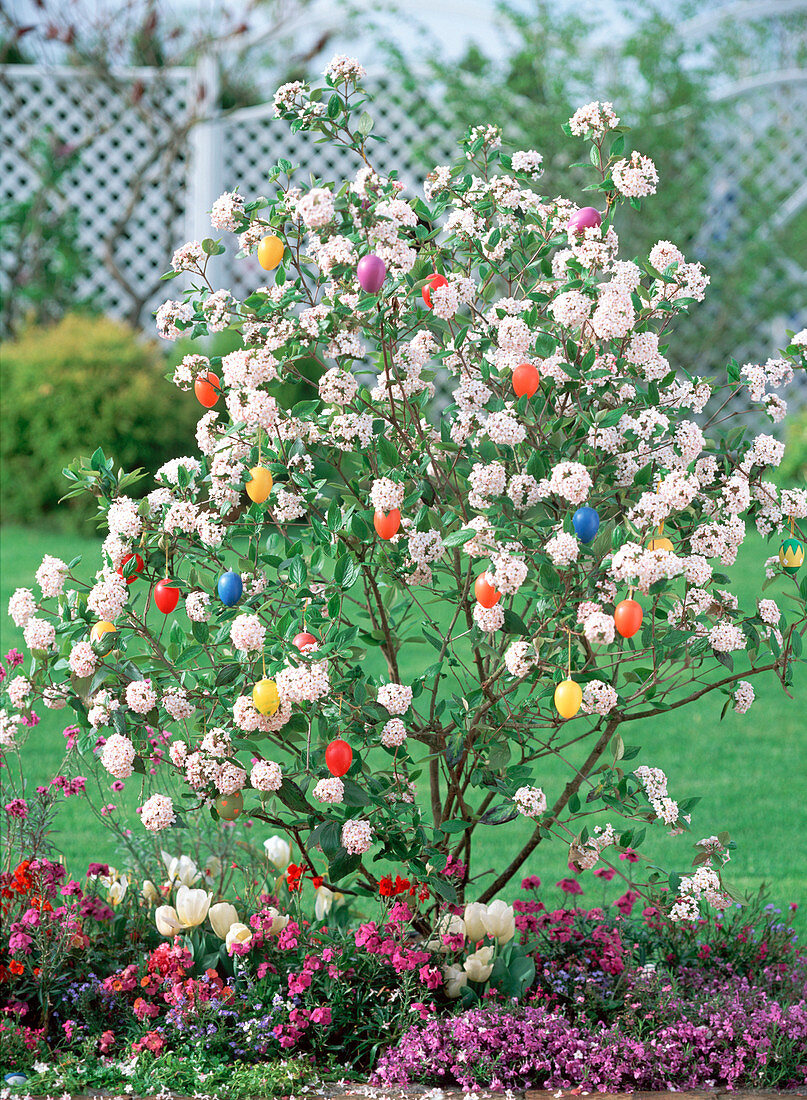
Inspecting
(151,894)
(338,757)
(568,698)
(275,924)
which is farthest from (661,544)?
(151,894)

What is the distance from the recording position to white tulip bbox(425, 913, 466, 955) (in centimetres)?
222

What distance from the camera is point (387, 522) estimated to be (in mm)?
1967

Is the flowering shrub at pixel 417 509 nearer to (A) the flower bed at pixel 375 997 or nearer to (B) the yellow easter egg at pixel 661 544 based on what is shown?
(B) the yellow easter egg at pixel 661 544

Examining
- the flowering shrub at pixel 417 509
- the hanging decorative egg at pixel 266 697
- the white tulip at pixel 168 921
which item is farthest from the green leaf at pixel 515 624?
the white tulip at pixel 168 921

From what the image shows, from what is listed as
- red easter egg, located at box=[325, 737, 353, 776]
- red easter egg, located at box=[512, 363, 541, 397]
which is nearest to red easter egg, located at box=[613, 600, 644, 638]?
red easter egg, located at box=[512, 363, 541, 397]

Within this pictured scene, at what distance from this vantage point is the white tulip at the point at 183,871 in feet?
8.11

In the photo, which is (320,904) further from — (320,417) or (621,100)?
(621,100)

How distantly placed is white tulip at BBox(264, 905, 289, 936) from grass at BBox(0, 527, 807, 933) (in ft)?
2.11

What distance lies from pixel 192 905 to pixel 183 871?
24 cm

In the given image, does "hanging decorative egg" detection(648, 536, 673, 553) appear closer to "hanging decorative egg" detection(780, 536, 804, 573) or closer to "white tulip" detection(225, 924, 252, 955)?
"hanging decorative egg" detection(780, 536, 804, 573)

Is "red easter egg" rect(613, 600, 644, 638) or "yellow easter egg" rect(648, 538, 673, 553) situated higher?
"yellow easter egg" rect(648, 538, 673, 553)

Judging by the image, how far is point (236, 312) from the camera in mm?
2168

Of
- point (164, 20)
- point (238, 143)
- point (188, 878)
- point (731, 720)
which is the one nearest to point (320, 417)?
point (188, 878)

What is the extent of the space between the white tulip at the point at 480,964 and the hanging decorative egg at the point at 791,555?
920mm
